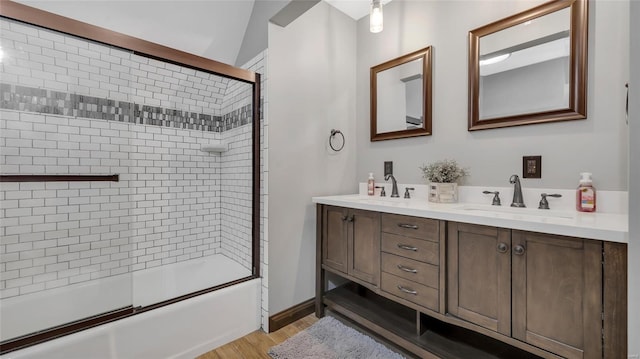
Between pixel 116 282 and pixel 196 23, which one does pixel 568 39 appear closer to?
pixel 196 23

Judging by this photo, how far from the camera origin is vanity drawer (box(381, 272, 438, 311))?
56.6 inches

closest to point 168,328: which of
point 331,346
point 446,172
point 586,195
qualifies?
point 331,346

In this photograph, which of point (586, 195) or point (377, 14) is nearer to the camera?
point (586, 195)

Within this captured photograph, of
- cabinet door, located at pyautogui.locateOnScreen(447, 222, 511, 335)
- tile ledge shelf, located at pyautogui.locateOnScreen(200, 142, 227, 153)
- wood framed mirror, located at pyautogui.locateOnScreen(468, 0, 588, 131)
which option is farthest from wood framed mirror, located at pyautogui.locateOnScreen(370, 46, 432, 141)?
tile ledge shelf, located at pyautogui.locateOnScreen(200, 142, 227, 153)

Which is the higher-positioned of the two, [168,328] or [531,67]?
[531,67]

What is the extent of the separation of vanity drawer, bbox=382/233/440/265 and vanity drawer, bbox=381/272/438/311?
0.15 metres

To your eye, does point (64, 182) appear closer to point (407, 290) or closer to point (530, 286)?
point (407, 290)

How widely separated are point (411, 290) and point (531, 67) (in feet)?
4.91

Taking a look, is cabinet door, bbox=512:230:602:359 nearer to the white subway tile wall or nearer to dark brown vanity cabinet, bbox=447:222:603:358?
dark brown vanity cabinet, bbox=447:222:603:358

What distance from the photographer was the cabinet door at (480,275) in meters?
1.20

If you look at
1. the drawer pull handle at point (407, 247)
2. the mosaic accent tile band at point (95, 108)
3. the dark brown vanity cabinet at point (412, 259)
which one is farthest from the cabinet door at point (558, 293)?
the mosaic accent tile band at point (95, 108)

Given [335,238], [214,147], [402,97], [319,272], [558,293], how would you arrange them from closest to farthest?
[558,293] → [335,238] → [319,272] → [402,97] → [214,147]

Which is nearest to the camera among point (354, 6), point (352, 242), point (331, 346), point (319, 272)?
point (331, 346)

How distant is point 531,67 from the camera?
1.59 metres
